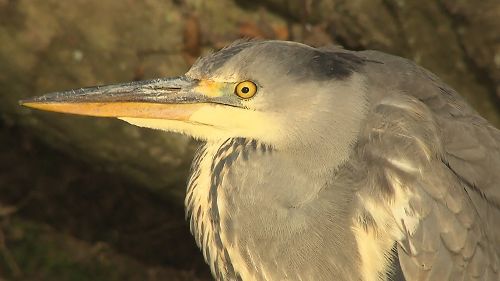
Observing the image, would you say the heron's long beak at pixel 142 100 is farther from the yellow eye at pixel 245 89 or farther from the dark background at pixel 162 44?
the dark background at pixel 162 44

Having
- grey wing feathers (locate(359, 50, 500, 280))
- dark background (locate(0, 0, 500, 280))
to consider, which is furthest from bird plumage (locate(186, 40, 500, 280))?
dark background (locate(0, 0, 500, 280))

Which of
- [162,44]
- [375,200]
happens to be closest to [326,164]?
[375,200]

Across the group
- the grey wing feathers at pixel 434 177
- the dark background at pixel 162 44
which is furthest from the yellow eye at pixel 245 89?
the dark background at pixel 162 44

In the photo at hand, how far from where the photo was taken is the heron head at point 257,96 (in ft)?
7.75

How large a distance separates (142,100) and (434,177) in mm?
743

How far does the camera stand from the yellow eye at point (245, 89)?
2361 mm

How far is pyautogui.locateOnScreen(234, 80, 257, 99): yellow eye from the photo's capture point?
93.0 inches

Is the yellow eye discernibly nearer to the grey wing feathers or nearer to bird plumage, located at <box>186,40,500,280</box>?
bird plumage, located at <box>186,40,500,280</box>

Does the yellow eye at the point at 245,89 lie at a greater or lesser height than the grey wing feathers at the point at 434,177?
greater

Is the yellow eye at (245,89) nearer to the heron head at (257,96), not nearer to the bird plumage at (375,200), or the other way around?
the heron head at (257,96)

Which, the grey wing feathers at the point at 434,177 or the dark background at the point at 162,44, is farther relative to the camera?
the dark background at the point at 162,44

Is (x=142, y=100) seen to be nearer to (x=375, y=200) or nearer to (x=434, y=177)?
(x=375, y=200)

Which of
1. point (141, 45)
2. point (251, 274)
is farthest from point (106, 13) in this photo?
point (251, 274)

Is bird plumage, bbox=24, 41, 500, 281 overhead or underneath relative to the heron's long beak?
underneath
